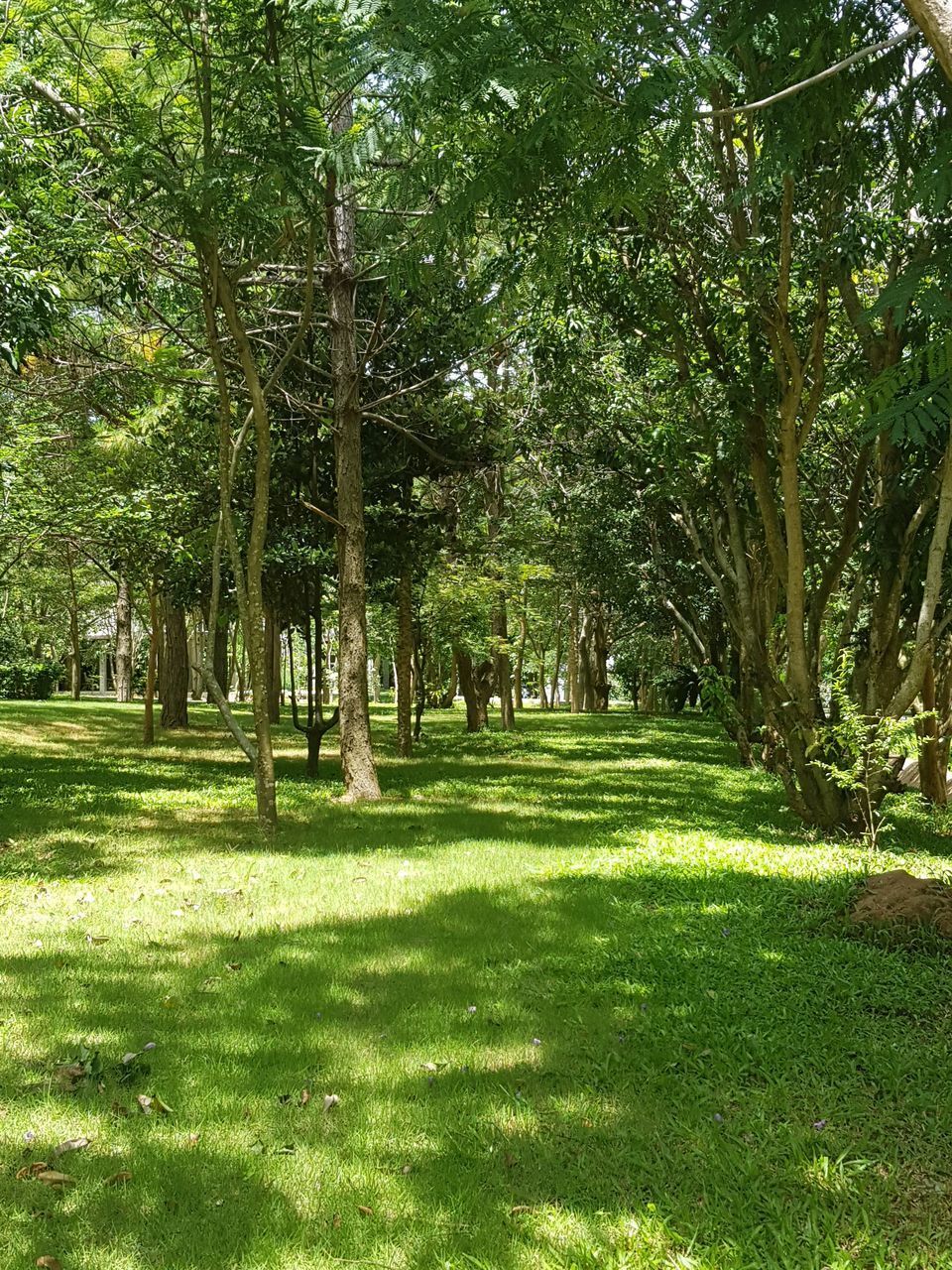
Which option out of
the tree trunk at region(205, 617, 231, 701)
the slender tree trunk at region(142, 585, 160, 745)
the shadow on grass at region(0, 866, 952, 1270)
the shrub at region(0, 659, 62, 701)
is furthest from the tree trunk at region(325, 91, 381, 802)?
the shrub at region(0, 659, 62, 701)

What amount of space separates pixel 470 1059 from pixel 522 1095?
15.5 inches

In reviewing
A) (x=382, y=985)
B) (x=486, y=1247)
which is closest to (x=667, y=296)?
(x=382, y=985)

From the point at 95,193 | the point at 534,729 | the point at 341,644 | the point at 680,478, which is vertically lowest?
the point at 534,729

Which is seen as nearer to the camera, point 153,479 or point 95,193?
point 95,193

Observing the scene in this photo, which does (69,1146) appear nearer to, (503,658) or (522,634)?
(503,658)

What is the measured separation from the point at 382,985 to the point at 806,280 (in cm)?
713

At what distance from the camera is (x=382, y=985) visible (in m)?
4.92

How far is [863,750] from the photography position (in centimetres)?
801

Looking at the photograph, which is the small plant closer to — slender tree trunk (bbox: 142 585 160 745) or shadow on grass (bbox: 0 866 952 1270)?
shadow on grass (bbox: 0 866 952 1270)

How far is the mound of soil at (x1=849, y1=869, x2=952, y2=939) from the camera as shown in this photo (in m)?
5.54

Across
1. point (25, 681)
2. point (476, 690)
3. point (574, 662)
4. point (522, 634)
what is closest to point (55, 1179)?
point (476, 690)

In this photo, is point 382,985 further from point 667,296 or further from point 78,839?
point 667,296

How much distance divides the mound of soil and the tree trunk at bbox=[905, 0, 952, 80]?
4.46 meters

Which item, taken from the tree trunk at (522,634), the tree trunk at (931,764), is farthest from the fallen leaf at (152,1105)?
the tree trunk at (522,634)
